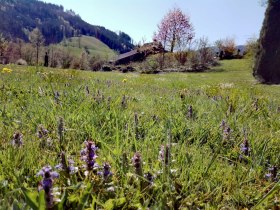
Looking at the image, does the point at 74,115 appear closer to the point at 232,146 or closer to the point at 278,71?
the point at 232,146

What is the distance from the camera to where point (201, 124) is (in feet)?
10.3

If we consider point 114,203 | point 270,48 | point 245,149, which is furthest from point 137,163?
point 270,48

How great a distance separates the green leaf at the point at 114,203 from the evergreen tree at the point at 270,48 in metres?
28.2

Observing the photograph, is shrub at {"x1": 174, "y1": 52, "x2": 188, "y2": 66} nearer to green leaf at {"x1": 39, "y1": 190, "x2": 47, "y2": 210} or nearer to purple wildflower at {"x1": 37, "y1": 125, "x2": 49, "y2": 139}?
purple wildflower at {"x1": 37, "y1": 125, "x2": 49, "y2": 139}

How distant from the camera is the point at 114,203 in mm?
1589

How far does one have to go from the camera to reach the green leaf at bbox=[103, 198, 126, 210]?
1.52m

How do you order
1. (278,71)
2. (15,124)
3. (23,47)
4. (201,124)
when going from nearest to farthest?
(15,124) → (201,124) → (278,71) → (23,47)

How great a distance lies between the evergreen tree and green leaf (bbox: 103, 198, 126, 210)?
28236 mm

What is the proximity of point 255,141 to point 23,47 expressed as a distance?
491ft

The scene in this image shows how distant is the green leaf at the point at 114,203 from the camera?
4.99 ft

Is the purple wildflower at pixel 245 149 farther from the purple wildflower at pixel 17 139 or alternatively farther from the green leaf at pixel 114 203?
the purple wildflower at pixel 17 139

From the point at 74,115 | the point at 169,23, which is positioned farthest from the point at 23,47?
the point at 74,115

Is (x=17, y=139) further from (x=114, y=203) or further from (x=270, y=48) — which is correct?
(x=270, y=48)

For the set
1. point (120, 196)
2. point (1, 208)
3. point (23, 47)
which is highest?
point (23, 47)
